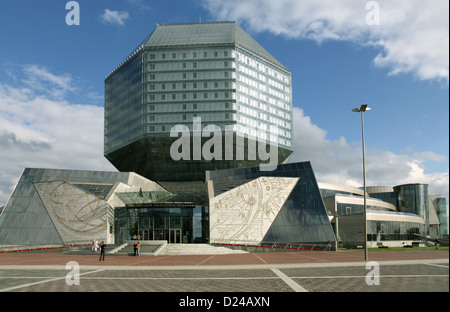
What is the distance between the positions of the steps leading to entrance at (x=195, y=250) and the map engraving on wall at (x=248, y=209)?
5754 millimetres

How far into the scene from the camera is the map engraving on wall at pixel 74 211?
56688 millimetres

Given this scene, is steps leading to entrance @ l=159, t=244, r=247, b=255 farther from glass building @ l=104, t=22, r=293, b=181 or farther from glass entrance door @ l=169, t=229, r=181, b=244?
glass building @ l=104, t=22, r=293, b=181

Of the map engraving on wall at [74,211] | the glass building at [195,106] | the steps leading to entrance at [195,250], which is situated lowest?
the steps leading to entrance at [195,250]

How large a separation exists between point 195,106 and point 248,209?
1716 inches

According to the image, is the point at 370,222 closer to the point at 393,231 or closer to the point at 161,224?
the point at 393,231

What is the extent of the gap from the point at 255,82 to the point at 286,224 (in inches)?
2115

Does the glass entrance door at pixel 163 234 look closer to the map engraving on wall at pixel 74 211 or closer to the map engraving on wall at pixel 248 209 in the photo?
the map engraving on wall at pixel 248 209

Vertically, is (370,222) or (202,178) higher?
(202,178)

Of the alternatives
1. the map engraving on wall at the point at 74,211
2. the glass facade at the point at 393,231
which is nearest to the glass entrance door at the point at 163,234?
the map engraving on wall at the point at 74,211

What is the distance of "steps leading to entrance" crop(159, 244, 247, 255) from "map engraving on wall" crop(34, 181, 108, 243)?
13.0 meters

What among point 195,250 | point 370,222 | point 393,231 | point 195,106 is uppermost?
point 195,106

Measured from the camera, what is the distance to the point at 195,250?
48.7 metres

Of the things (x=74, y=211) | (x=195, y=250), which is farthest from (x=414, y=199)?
(x=74, y=211)
